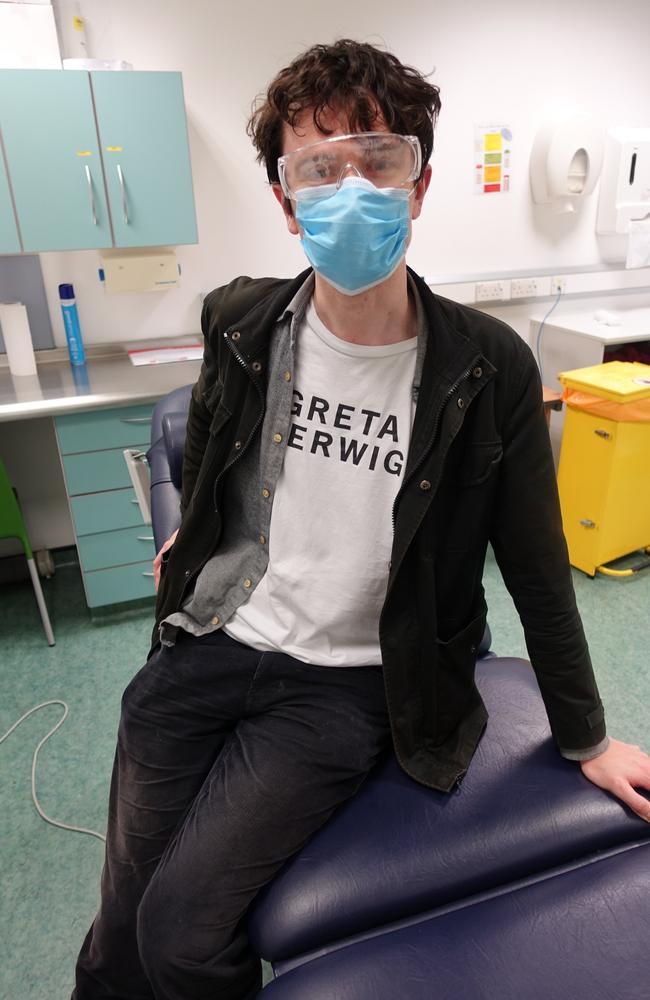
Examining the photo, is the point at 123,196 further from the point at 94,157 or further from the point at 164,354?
the point at 164,354

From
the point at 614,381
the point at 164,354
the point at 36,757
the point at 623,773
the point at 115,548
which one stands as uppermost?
the point at 164,354

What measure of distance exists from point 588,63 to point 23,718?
3554mm

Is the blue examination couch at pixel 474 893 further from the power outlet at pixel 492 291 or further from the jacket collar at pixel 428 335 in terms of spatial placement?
the power outlet at pixel 492 291

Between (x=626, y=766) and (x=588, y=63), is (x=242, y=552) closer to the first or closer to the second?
(x=626, y=766)

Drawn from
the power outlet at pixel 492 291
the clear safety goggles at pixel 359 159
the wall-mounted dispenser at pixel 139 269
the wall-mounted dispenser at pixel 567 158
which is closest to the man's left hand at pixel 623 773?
the clear safety goggles at pixel 359 159

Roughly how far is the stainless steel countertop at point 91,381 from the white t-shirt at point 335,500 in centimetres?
135

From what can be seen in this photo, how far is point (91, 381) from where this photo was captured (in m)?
2.52

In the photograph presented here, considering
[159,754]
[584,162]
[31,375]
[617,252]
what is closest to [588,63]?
[584,162]

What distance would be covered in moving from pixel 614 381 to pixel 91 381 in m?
1.88

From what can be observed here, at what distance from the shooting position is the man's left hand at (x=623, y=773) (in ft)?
3.48

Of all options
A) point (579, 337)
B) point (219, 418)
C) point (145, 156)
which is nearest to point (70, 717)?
point (219, 418)

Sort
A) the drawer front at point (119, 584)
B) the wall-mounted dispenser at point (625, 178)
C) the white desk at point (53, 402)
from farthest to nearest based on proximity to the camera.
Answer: the wall-mounted dispenser at point (625, 178)
the drawer front at point (119, 584)
the white desk at point (53, 402)

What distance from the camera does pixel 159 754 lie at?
3.67 feet

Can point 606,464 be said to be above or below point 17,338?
below
